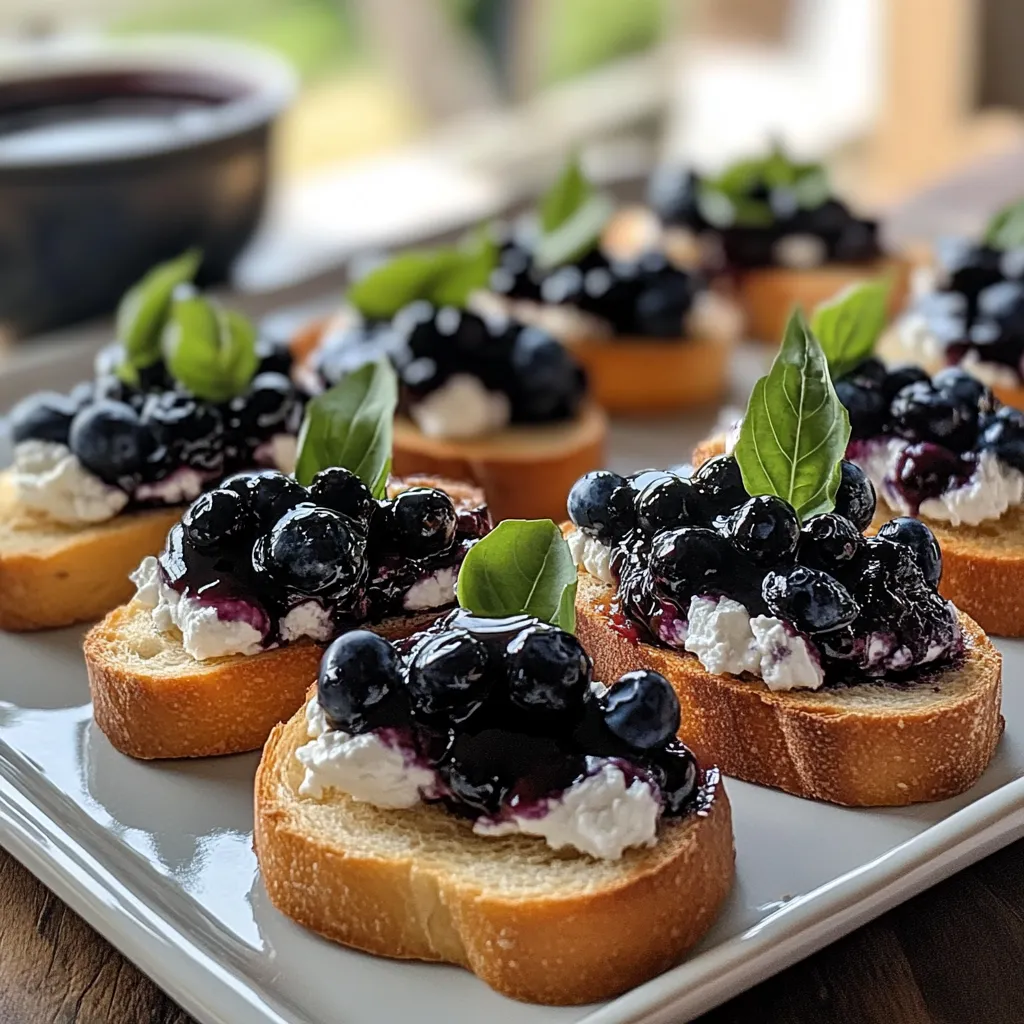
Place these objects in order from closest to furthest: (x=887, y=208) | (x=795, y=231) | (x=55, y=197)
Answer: (x=55, y=197) → (x=795, y=231) → (x=887, y=208)

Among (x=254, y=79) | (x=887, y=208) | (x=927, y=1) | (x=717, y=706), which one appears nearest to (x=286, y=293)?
(x=254, y=79)

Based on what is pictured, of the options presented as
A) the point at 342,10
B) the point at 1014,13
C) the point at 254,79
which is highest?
the point at 254,79

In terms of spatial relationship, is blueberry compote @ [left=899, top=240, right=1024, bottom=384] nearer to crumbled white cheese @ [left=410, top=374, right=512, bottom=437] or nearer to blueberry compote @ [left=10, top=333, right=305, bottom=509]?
crumbled white cheese @ [left=410, top=374, right=512, bottom=437]

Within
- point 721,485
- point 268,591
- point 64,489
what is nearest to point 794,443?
point 721,485

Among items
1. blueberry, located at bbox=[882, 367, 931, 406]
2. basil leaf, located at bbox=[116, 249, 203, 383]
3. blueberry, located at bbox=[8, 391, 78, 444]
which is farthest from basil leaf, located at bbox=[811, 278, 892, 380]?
blueberry, located at bbox=[8, 391, 78, 444]

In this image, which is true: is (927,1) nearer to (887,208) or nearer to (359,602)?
(887,208)

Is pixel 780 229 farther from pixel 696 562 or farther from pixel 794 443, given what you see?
pixel 696 562
